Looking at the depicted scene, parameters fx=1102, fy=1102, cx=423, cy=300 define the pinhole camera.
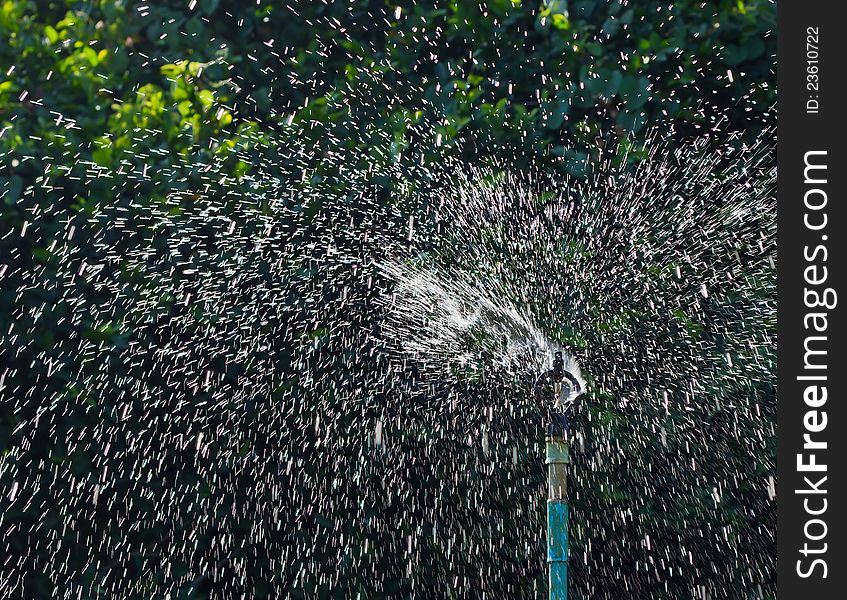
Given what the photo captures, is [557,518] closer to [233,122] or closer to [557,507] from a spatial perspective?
[557,507]

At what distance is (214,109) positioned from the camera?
426cm

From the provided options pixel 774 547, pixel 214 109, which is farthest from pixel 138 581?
pixel 774 547

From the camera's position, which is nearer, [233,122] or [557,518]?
[557,518]

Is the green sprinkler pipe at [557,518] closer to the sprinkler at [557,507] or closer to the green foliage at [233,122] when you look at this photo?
the sprinkler at [557,507]

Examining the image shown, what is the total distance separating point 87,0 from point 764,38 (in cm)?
254

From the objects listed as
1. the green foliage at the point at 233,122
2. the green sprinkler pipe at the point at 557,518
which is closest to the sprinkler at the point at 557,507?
the green sprinkler pipe at the point at 557,518

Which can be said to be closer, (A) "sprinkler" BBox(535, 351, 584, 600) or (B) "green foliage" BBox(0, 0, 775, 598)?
(A) "sprinkler" BBox(535, 351, 584, 600)

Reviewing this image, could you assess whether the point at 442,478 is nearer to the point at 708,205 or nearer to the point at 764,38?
the point at 708,205

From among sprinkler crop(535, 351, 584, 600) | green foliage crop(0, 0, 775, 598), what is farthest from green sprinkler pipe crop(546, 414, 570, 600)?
green foliage crop(0, 0, 775, 598)

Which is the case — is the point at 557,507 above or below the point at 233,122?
below

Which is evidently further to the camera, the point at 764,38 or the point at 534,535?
the point at 534,535

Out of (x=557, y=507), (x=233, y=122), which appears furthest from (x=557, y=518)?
(x=233, y=122)

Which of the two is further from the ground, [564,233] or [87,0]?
[87,0]

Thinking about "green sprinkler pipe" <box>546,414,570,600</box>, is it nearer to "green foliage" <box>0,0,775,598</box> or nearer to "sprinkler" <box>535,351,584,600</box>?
"sprinkler" <box>535,351,584,600</box>
